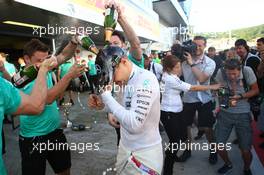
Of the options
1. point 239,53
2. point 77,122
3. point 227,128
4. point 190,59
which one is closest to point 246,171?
point 227,128

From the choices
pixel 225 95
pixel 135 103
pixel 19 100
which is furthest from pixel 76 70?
pixel 225 95

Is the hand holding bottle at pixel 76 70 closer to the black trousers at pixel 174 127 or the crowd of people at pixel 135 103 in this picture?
the crowd of people at pixel 135 103

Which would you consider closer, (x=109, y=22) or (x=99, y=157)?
(x=109, y=22)

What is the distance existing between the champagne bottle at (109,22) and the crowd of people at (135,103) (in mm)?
167

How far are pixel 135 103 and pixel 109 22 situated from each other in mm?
679

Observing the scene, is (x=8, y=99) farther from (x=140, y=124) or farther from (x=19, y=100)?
(x=140, y=124)

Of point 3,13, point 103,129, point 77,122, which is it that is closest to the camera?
point 103,129

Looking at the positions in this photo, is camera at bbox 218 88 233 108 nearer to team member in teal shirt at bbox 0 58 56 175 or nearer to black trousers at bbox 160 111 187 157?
black trousers at bbox 160 111 187 157

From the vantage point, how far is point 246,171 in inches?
160

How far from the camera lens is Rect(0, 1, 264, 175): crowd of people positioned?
204 centimetres

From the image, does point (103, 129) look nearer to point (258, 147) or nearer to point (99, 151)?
point (99, 151)

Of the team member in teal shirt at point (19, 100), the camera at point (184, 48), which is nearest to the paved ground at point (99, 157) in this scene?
the camera at point (184, 48)

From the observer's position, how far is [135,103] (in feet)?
6.81

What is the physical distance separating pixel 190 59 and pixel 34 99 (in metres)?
3.00
